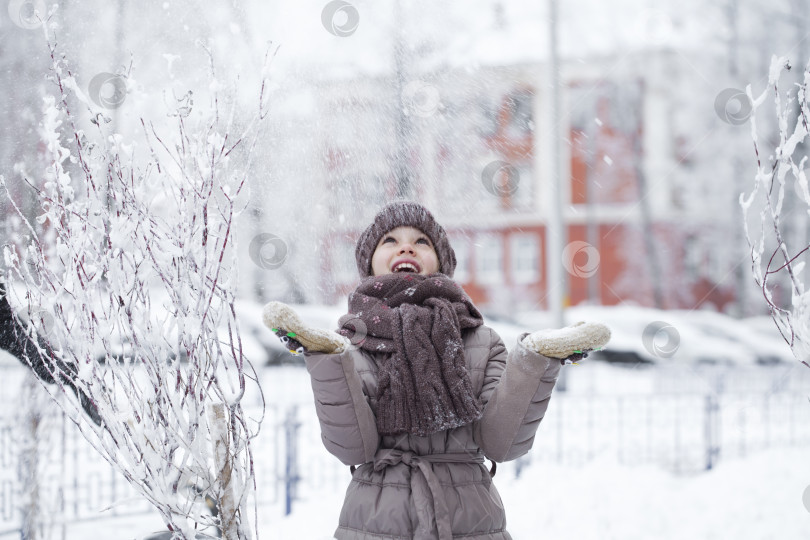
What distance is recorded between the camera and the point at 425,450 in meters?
2.00

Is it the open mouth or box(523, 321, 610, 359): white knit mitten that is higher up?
the open mouth

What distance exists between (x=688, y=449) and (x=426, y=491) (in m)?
6.29

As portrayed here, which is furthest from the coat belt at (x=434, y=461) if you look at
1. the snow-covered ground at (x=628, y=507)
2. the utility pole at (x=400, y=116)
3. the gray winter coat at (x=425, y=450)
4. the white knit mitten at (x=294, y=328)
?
the utility pole at (x=400, y=116)

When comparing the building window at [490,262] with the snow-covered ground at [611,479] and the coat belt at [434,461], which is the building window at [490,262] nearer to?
the snow-covered ground at [611,479]

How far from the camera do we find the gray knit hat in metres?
2.34

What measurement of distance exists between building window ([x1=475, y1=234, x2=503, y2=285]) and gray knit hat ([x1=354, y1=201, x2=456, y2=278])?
15911 millimetres

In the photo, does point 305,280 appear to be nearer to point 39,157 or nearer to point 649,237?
point 39,157

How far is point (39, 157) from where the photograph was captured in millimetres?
3199

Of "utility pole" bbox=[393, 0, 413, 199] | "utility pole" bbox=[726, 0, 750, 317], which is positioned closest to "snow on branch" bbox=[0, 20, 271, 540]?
"utility pole" bbox=[393, 0, 413, 199]

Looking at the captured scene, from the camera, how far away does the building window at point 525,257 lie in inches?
765

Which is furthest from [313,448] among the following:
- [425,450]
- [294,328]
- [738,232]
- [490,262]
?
[738,232]

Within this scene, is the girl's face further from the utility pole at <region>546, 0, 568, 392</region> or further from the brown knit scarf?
the utility pole at <region>546, 0, 568, 392</region>

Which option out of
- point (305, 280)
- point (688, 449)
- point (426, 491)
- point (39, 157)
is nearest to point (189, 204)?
point (426, 491)

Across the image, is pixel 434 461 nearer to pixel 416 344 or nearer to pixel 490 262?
pixel 416 344
